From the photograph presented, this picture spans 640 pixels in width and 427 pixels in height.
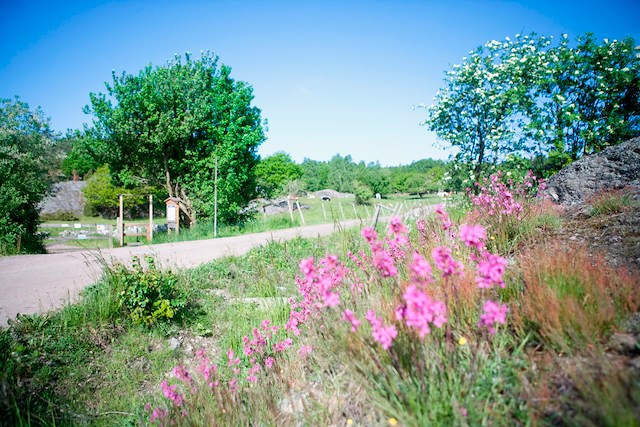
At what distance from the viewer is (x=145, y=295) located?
5.21 metres

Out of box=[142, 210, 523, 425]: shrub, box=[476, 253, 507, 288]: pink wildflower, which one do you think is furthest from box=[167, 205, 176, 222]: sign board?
box=[476, 253, 507, 288]: pink wildflower

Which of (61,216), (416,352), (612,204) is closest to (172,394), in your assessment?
(416,352)

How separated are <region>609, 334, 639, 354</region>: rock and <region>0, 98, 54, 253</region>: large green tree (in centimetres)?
1650

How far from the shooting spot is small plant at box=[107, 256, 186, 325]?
16.6 ft

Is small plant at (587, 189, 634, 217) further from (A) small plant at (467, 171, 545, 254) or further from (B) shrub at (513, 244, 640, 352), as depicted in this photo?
(B) shrub at (513, 244, 640, 352)

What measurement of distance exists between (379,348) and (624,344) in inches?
60.5

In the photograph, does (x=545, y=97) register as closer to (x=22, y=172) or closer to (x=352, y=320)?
(x=352, y=320)

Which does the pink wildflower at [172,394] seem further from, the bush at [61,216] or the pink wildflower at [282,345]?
the bush at [61,216]

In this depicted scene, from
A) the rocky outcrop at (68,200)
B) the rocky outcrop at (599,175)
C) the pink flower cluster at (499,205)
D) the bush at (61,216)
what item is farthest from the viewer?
the rocky outcrop at (68,200)

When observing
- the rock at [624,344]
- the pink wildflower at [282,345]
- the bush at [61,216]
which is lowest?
the pink wildflower at [282,345]

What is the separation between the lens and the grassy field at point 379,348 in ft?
5.86

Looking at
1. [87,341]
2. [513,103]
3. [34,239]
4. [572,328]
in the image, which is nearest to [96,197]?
[34,239]

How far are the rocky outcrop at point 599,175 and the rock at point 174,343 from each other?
8.55 m

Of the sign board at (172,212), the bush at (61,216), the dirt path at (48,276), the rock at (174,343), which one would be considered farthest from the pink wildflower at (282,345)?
the bush at (61,216)
